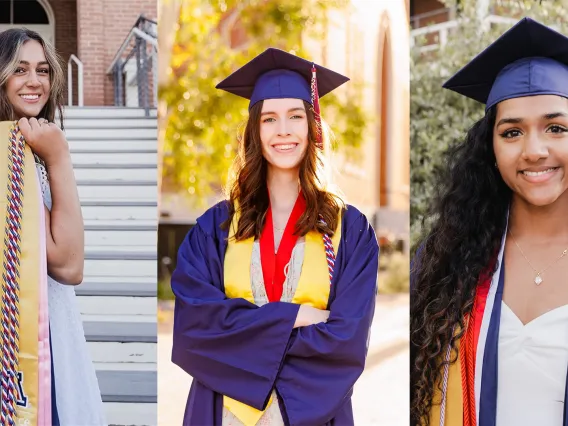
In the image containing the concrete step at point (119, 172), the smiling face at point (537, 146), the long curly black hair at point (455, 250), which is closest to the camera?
the smiling face at point (537, 146)

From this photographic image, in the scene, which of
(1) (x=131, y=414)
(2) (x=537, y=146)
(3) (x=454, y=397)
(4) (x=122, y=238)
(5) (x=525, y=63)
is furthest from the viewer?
(4) (x=122, y=238)

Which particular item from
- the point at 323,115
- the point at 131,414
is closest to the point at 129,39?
the point at 323,115

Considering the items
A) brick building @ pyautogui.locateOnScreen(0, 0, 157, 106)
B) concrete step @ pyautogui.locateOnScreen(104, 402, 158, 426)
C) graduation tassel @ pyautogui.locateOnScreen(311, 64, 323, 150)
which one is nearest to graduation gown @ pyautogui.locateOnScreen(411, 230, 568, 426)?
graduation tassel @ pyautogui.locateOnScreen(311, 64, 323, 150)

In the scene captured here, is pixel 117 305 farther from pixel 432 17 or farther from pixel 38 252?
pixel 432 17

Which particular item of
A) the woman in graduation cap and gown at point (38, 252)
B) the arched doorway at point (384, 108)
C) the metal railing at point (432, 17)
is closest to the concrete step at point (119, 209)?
the woman in graduation cap and gown at point (38, 252)

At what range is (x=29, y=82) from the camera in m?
2.89

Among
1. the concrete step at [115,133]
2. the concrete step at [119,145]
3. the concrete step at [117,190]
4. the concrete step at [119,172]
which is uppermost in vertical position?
the concrete step at [115,133]

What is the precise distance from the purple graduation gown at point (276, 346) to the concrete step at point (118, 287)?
417 mm

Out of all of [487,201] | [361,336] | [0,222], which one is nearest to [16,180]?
[0,222]

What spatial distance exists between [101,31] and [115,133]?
0.43m

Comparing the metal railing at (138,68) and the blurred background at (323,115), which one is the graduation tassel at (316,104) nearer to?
the blurred background at (323,115)

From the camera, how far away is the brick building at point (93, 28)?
3.18 metres

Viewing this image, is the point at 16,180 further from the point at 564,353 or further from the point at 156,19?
the point at 564,353

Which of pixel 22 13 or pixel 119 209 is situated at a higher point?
pixel 22 13
